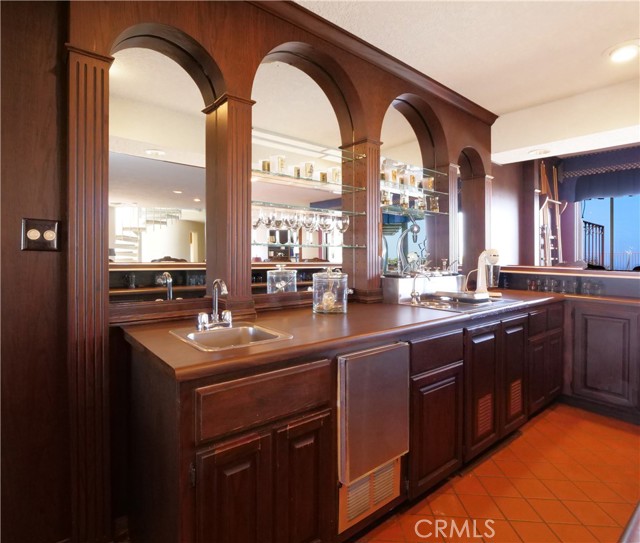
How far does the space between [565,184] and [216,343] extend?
6049 millimetres

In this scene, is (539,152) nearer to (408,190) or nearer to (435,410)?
(408,190)

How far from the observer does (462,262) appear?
3621 mm

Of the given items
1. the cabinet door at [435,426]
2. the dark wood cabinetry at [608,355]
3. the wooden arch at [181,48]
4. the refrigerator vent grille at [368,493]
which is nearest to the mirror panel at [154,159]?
the wooden arch at [181,48]

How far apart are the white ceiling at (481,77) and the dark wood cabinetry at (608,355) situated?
1543 mm

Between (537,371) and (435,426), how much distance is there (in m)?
1.27

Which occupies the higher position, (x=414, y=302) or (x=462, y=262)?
(x=462, y=262)

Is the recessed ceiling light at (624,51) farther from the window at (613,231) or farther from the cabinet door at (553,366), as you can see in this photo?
the window at (613,231)

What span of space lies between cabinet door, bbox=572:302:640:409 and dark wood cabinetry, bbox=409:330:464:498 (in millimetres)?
1601

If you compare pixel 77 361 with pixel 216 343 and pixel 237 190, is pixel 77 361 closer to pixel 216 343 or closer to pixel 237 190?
pixel 216 343

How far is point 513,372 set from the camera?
2.31 m

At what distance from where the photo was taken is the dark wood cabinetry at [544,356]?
8.23ft

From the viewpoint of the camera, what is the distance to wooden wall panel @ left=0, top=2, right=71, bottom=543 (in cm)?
132

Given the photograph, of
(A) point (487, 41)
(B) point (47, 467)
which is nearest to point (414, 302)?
(A) point (487, 41)

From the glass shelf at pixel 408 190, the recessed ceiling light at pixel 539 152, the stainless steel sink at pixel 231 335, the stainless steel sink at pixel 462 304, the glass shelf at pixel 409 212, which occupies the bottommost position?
the stainless steel sink at pixel 231 335
